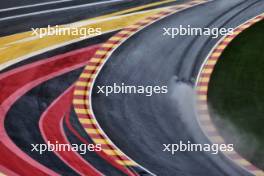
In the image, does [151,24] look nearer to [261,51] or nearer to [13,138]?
[261,51]

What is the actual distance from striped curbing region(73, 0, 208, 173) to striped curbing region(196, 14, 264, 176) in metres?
1.95

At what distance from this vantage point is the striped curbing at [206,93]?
13.1 m

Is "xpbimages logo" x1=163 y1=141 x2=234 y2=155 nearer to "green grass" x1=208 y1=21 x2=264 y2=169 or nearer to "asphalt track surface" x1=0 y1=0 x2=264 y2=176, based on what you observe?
A: "asphalt track surface" x1=0 y1=0 x2=264 y2=176

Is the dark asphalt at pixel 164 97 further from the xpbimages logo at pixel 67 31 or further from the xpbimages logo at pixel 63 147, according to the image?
the xpbimages logo at pixel 67 31

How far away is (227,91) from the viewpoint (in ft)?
49.7

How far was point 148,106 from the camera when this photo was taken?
14.6 meters

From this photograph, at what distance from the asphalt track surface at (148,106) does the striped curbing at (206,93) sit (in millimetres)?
175

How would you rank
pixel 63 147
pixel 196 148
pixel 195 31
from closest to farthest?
pixel 63 147, pixel 196 148, pixel 195 31

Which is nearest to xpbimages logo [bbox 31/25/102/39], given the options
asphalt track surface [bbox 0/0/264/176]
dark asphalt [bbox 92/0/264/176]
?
asphalt track surface [bbox 0/0/264/176]

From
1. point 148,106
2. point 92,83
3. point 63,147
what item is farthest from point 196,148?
point 92,83

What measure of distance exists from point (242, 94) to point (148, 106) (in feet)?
8.08

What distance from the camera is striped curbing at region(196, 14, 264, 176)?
13094 mm

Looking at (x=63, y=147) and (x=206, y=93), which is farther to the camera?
(x=206, y=93)

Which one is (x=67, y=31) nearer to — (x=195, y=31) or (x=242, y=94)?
(x=195, y=31)
